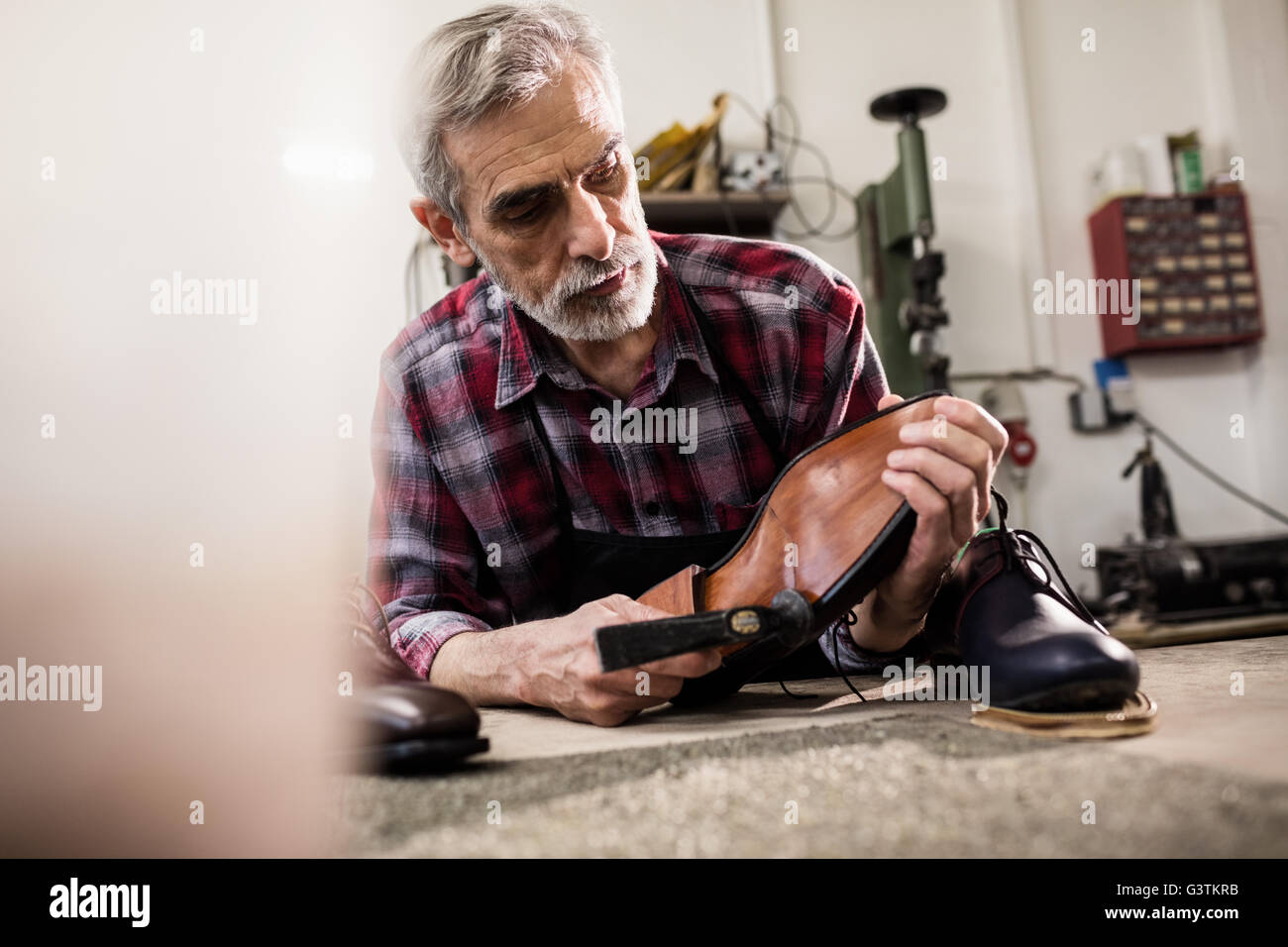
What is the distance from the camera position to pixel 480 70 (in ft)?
3.34

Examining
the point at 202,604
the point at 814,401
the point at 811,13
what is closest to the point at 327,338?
the point at 202,604

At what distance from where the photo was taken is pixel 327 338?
1.90ft

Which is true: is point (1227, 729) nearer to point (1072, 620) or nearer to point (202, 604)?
point (1072, 620)

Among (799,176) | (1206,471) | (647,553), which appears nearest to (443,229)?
(647,553)

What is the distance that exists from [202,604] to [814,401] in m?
0.84

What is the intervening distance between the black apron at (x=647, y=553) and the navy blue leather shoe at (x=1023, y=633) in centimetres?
25

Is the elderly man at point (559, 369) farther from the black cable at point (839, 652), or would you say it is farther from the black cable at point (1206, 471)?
the black cable at point (1206, 471)

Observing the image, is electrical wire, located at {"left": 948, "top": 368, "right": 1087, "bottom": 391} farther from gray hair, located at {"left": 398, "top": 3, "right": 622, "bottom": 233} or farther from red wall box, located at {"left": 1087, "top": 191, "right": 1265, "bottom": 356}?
gray hair, located at {"left": 398, "top": 3, "right": 622, "bottom": 233}

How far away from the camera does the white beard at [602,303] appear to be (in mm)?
1019

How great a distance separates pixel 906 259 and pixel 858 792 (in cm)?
233

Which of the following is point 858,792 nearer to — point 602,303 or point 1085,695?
point 1085,695

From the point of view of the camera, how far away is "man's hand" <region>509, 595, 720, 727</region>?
0.76 m

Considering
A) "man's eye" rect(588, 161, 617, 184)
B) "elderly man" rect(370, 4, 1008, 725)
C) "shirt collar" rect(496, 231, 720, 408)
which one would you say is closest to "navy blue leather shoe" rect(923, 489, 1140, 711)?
"elderly man" rect(370, 4, 1008, 725)
